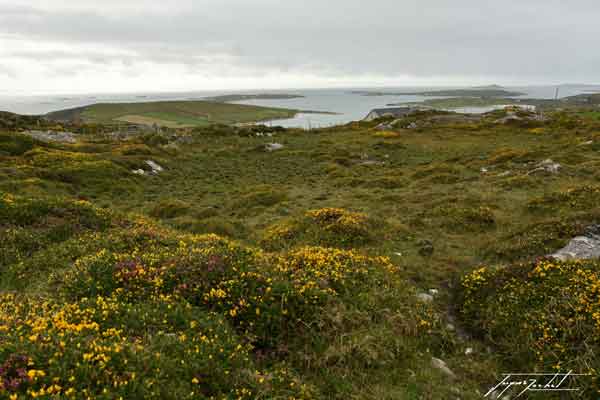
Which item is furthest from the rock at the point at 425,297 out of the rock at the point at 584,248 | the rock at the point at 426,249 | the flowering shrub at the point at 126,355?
the flowering shrub at the point at 126,355

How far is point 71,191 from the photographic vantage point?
83.6ft

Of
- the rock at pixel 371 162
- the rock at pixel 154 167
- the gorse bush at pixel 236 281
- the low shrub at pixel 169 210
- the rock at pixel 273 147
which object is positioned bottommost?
the low shrub at pixel 169 210

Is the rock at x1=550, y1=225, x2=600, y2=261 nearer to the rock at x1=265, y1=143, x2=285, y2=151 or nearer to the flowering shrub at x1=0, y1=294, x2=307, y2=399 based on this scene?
the flowering shrub at x1=0, y1=294, x2=307, y2=399

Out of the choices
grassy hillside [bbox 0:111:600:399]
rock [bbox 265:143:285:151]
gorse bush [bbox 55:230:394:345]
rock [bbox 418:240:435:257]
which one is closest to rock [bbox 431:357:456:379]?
grassy hillside [bbox 0:111:600:399]

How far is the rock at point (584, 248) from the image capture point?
10.1 metres

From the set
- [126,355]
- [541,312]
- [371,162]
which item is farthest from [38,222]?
[371,162]

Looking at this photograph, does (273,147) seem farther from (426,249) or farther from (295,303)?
(295,303)

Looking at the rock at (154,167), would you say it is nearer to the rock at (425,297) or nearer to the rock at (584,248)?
the rock at (425,297)

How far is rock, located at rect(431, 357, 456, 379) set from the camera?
638 cm

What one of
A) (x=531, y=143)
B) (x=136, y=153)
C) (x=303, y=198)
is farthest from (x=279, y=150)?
(x=531, y=143)

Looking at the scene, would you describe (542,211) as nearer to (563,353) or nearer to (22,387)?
(563,353)

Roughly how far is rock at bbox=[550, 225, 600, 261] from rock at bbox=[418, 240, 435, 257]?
349cm

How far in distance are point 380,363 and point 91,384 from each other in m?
4.51

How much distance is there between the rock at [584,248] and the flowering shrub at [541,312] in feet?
4.91
